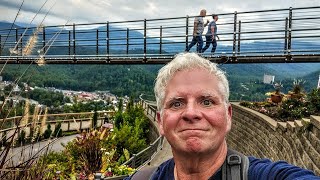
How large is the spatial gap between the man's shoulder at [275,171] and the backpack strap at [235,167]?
2cm

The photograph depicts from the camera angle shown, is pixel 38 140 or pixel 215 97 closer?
pixel 215 97

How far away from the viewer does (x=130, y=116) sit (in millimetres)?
17812

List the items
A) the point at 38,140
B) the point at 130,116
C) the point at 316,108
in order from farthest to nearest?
the point at 130,116
the point at 316,108
the point at 38,140

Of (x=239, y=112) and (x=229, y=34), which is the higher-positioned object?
(x=229, y=34)

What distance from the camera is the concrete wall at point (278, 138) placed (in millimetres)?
4871

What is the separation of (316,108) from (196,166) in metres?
6.36

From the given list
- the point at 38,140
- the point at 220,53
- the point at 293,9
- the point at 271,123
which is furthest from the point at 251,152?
the point at 38,140

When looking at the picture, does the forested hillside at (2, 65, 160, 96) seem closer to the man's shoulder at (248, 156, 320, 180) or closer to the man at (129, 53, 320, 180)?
the man at (129, 53, 320, 180)

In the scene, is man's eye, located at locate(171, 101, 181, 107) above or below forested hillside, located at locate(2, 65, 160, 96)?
above

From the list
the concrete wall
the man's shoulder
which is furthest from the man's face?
the concrete wall

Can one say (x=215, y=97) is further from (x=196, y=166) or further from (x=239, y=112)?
(x=239, y=112)

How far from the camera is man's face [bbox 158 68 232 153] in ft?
5.54

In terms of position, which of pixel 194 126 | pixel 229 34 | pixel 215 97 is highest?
pixel 229 34

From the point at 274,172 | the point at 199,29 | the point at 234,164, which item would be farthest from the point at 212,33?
the point at 274,172
